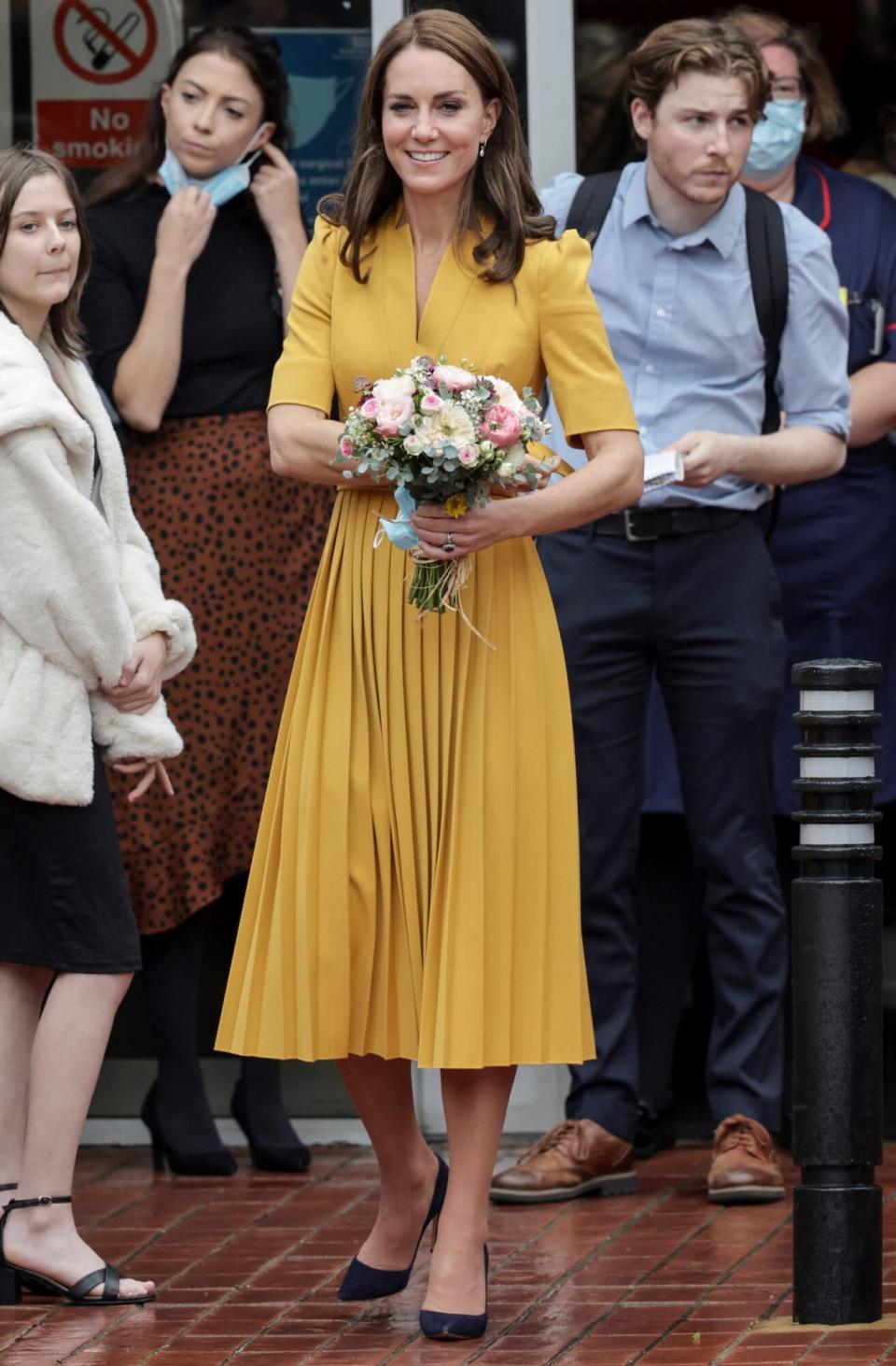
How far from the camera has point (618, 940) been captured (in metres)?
6.27

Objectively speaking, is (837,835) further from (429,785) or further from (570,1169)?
(570,1169)

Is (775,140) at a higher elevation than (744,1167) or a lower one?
higher

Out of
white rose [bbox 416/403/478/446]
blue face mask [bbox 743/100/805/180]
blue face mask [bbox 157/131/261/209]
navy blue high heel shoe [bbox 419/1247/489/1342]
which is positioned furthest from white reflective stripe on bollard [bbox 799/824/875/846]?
blue face mask [bbox 157/131/261/209]

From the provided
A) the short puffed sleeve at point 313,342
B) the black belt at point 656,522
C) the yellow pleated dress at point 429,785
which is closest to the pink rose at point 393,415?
the yellow pleated dress at point 429,785

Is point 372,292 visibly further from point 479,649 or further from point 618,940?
point 618,940

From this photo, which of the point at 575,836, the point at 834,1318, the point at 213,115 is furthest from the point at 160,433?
the point at 834,1318

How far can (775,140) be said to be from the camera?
6637 mm

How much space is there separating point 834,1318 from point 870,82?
12.1 ft

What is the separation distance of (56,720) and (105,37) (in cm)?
248

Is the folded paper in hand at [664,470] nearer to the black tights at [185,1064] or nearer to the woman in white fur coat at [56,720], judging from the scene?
the woman in white fur coat at [56,720]

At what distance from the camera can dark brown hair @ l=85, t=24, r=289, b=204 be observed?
6543 millimetres

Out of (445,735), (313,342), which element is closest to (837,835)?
(445,735)

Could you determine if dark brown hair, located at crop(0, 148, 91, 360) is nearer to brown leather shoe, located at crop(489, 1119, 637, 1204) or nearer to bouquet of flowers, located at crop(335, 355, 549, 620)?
bouquet of flowers, located at crop(335, 355, 549, 620)

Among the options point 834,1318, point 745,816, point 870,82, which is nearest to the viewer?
point 834,1318
